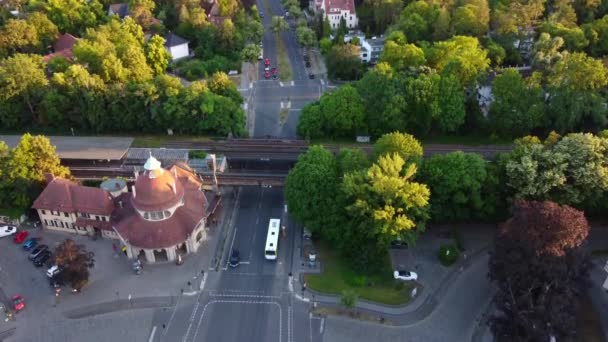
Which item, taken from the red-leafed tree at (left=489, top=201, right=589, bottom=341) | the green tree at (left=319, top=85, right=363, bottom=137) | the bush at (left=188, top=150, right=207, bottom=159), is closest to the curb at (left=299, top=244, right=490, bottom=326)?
the red-leafed tree at (left=489, top=201, right=589, bottom=341)

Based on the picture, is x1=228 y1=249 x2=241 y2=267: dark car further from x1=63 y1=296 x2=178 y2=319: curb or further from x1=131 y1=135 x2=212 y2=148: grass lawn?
x1=131 y1=135 x2=212 y2=148: grass lawn

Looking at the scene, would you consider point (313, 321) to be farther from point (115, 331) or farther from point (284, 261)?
point (115, 331)

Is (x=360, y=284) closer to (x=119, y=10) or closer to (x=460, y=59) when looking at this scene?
(x=460, y=59)

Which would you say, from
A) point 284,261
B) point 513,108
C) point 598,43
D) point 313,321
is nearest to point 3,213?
point 284,261

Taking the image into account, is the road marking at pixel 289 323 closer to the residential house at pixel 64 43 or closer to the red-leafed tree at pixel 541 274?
the red-leafed tree at pixel 541 274

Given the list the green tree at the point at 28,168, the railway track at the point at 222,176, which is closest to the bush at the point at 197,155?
the railway track at the point at 222,176

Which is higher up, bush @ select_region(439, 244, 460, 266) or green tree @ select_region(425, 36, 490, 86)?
green tree @ select_region(425, 36, 490, 86)

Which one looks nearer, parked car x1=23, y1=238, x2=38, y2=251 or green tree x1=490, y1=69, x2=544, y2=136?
parked car x1=23, y1=238, x2=38, y2=251
